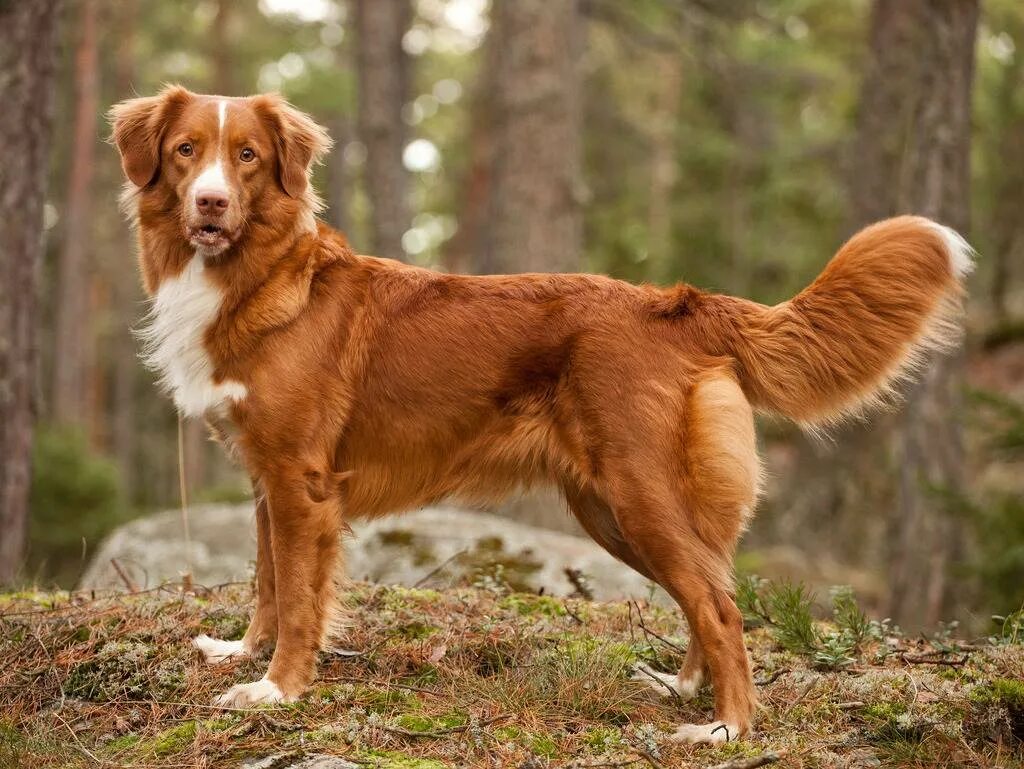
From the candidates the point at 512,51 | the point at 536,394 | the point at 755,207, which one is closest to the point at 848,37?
the point at 755,207

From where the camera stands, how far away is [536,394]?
4.15 m

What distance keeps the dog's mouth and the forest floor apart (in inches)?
61.5

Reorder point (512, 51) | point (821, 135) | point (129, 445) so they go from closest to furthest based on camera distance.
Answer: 1. point (512, 51)
2. point (821, 135)
3. point (129, 445)

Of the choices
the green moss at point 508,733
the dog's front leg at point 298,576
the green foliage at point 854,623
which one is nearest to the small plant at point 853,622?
the green foliage at point 854,623

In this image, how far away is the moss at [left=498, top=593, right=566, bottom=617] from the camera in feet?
17.0

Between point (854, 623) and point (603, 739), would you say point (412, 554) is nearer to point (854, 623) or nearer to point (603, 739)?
point (854, 623)

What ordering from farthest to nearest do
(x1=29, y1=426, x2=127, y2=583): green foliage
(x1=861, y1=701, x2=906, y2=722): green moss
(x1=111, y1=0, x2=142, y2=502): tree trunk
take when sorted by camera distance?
(x1=111, y1=0, x2=142, y2=502): tree trunk → (x1=29, y1=426, x2=127, y2=583): green foliage → (x1=861, y1=701, x2=906, y2=722): green moss

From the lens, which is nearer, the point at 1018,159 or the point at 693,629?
the point at 693,629

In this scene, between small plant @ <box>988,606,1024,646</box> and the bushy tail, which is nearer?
the bushy tail

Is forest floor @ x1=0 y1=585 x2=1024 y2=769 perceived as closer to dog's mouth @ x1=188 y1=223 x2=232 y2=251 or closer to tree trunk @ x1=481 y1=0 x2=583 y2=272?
dog's mouth @ x1=188 y1=223 x2=232 y2=251

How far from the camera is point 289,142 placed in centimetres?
434

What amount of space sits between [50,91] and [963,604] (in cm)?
763

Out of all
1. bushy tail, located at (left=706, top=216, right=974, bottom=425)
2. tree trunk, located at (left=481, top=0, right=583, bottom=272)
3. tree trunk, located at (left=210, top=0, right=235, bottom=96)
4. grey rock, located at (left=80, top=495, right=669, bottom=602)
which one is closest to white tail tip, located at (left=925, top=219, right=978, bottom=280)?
bushy tail, located at (left=706, top=216, right=974, bottom=425)

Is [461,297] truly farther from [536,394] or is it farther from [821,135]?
[821,135]
